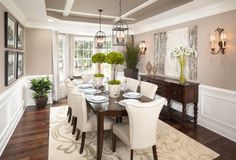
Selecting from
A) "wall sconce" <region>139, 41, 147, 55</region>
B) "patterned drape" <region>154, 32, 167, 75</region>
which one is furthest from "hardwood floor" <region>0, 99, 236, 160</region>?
"wall sconce" <region>139, 41, 147, 55</region>

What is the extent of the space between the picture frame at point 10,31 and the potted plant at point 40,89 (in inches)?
61.5

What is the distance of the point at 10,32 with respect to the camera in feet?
10.8

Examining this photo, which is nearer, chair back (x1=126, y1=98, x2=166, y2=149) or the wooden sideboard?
chair back (x1=126, y1=98, x2=166, y2=149)

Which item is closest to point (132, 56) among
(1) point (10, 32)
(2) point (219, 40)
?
(2) point (219, 40)

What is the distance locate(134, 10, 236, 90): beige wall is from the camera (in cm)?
318

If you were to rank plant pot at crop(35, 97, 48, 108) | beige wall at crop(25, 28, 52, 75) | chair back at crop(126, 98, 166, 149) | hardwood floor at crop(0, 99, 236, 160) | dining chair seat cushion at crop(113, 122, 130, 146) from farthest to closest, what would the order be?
beige wall at crop(25, 28, 52, 75)
plant pot at crop(35, 97, 48, 108)
hardwood floor at crop(0, 99, 236, 160)
dining chair seat cushion at crop(113, 122, 130, 146)
chair back at crop(126, 98, 166, 149)

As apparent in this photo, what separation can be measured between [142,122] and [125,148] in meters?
0.92

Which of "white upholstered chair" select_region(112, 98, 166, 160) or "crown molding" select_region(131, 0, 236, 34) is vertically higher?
"crown molding" select_region(131, 0, 236, 34)

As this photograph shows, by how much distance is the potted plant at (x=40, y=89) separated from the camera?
4906 mm

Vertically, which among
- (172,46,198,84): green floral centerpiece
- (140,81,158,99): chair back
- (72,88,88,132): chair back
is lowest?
(72,88,88,132): chair back

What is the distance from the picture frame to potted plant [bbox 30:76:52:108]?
1563mm

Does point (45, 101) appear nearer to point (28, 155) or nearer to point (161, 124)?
point (28, 155)

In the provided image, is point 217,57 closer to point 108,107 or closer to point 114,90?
point 114,90

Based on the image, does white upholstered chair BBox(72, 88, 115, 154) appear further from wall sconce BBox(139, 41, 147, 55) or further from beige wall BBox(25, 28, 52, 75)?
wall sconce BBox(139, 41, 147, 55)
